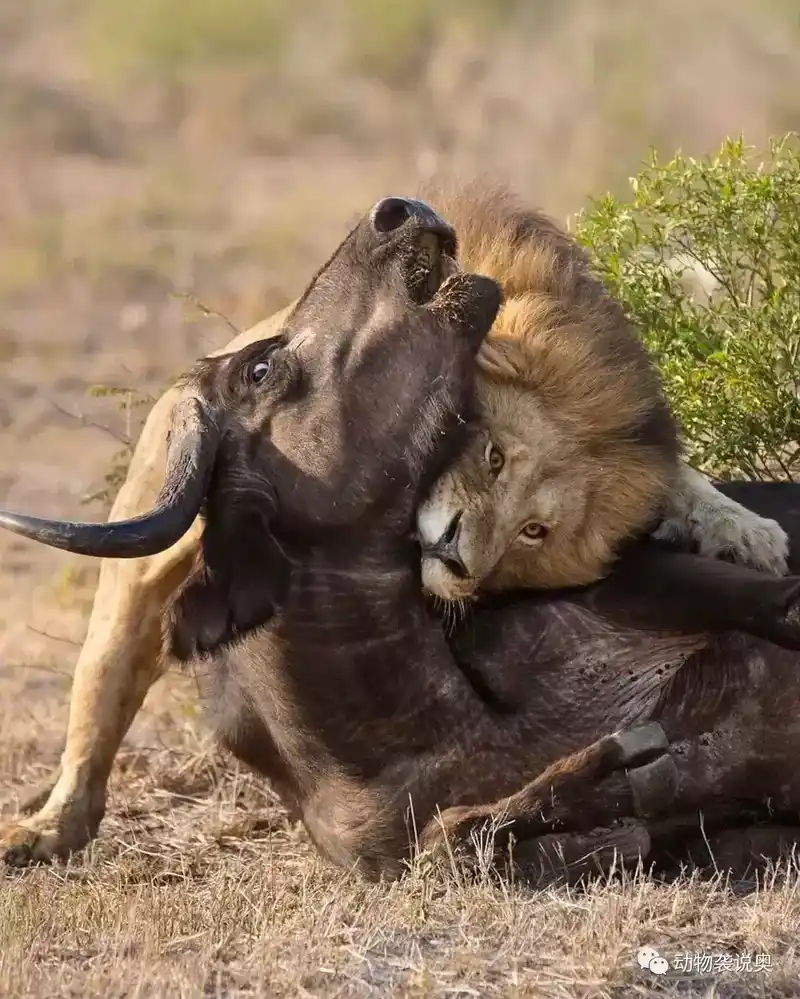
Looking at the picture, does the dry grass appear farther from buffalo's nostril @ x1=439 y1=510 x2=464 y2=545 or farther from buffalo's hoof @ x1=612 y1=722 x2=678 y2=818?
buffalo's nostril @ x1=439 y1=510 x2=464 y2=545

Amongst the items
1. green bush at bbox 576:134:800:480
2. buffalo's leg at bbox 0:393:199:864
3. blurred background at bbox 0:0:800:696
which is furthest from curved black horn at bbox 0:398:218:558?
blurred background at bbox 0:0:800:696

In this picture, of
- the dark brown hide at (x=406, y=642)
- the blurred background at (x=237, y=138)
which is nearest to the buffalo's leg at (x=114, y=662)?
the dark brown hide at (x=406, y=642)

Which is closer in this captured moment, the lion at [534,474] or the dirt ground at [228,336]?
the dirt ground at [228,336]

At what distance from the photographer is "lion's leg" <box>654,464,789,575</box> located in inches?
201

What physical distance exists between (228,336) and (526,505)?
9944 mm

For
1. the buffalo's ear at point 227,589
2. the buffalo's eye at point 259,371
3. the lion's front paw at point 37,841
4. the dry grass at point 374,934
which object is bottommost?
the lion's front paw at point 37,841

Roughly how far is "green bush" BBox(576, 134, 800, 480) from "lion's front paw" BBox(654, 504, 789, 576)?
1.14 meters

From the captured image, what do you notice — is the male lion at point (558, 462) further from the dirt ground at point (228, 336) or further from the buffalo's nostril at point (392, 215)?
the dirt ground at point (228, 336)

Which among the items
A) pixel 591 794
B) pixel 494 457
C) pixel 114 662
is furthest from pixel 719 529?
pixel 114 662

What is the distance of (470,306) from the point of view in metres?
4.88

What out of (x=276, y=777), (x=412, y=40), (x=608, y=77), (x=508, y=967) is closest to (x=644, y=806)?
(x=508, y=967)

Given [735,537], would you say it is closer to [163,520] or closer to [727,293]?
[163,520]

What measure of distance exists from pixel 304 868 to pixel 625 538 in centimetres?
135

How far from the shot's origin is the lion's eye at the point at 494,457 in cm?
484
